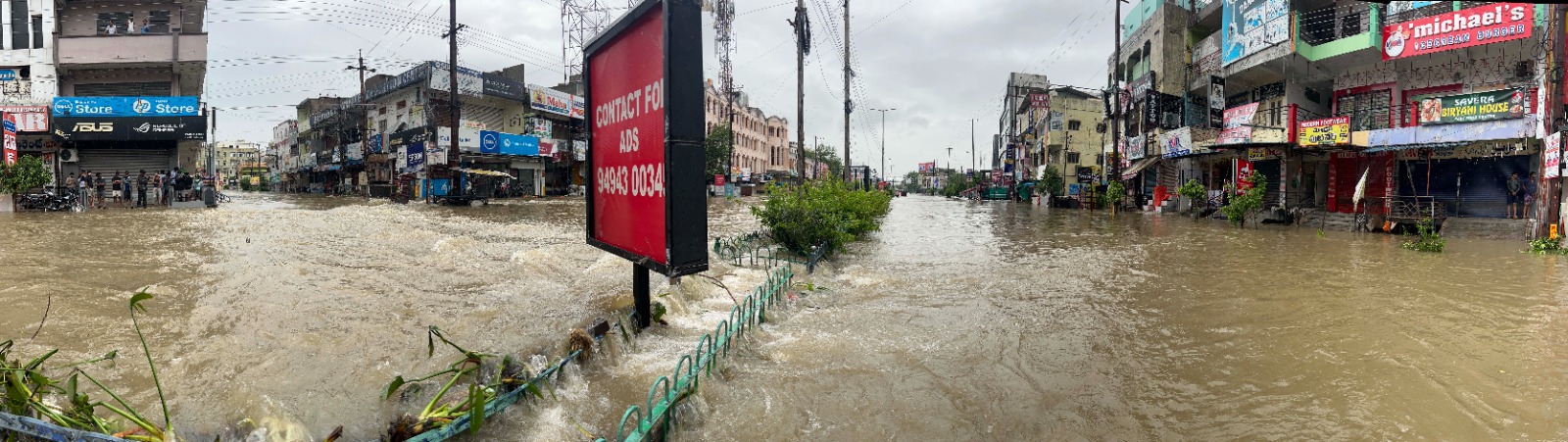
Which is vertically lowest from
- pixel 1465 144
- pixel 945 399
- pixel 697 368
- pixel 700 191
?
pixel 945 399

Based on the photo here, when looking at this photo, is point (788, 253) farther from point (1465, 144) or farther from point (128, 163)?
point (128, 163)

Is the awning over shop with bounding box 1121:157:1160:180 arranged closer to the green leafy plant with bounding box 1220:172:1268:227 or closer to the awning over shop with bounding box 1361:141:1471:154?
the green leafy plant with bounding box 1220:172:1268:227

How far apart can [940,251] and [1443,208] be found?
59.7 feet

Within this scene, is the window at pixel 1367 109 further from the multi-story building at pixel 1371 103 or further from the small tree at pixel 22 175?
the small tree at pixel 22 175

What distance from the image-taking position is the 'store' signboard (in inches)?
171

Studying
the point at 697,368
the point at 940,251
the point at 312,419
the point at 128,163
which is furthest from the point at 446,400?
the point at 128,163

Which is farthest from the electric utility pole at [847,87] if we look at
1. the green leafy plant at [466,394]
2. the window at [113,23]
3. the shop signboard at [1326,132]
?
the window at [113,23]

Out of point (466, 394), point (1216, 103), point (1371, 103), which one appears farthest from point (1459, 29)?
point (466, 394)

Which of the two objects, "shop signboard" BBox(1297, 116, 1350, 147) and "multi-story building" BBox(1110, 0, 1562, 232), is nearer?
"multi-story building" BBox(1110, 0, 1562, 232)

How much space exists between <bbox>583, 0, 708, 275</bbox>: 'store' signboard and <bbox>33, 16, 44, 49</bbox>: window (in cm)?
3065

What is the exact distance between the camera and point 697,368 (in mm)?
4535

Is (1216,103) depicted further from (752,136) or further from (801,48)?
(752,136)

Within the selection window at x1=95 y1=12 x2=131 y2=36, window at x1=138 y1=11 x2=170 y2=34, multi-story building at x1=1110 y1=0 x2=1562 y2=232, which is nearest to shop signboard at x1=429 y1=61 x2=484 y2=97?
window at x1=138 y1=11 x2=170 y2=34

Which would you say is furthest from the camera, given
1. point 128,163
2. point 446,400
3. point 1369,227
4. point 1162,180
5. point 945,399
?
point 1162,180
